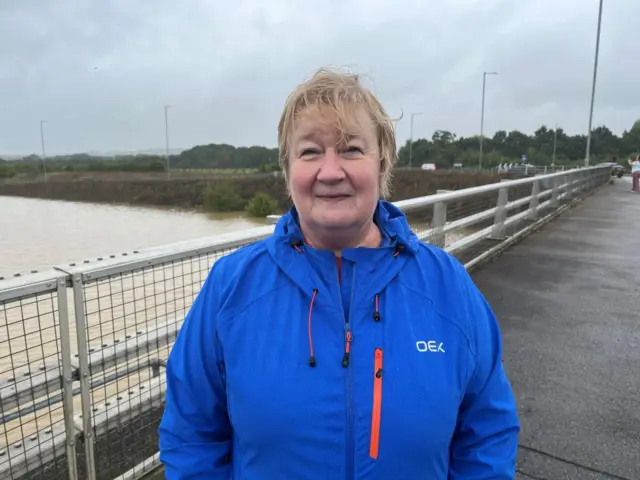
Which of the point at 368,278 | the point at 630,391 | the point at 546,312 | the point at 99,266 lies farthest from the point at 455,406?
the point at 546,312

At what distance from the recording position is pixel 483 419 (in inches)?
56.3

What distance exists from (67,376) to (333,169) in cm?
138

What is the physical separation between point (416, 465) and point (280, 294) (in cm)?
55

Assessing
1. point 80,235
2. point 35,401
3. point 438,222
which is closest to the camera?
point 35,401

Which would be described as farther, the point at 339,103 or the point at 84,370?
the point at 84,370

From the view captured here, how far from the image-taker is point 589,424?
9.43 feet

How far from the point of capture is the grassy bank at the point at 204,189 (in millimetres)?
47125

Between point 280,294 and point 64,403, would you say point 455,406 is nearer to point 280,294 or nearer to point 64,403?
point 280,294

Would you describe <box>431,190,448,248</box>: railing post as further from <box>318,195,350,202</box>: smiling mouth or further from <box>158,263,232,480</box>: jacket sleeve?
<box>158,263,232,480</box>: jacket sleeve

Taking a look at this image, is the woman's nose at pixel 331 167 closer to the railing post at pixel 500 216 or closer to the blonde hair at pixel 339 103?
the blonde hair at pixel 339 103

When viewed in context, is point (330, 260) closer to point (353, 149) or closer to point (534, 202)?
point (353, 149)

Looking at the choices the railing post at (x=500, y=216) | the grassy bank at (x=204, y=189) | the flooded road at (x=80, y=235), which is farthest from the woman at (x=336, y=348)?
the grassy bank at (x=204, y=189)

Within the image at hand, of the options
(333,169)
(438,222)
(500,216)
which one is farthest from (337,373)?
(500,216)

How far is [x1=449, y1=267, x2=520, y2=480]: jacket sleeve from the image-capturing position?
1403 millimetres
